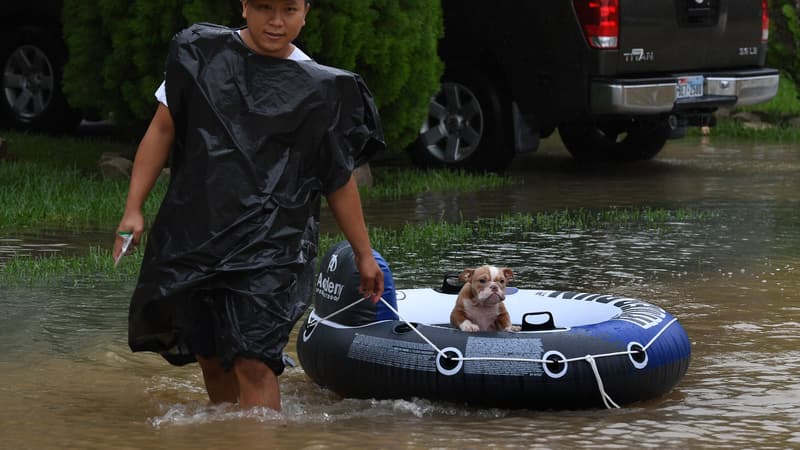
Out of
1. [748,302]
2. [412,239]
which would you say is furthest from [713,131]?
[748,302]

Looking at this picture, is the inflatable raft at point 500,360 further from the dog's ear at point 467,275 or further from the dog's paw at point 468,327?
the dog's ear at point 467,275

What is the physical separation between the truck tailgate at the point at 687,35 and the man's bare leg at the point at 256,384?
8.35 metres

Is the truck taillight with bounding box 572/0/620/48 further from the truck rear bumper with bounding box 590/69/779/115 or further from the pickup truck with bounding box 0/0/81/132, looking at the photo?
the pickup truck with bounding box 0/0/81/132

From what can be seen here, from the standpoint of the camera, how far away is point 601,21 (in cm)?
1359

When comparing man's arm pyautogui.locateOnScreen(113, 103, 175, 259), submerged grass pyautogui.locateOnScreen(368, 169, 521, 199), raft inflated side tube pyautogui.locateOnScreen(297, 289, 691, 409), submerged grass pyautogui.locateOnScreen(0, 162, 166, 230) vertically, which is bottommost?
submerged grass pyautogui.locateOnScreen(368, 169, 521, 199)

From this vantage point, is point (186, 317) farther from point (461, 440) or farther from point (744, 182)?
point (744, 182)

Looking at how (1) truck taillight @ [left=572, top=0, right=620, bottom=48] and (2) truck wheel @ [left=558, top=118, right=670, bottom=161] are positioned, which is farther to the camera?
(2) truck wheel @ [left=558, top=118, right=670, bottom=161]

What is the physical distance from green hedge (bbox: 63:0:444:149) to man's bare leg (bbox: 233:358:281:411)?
7.38 meters

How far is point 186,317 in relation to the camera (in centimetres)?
575

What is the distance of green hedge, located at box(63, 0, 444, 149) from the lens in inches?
515

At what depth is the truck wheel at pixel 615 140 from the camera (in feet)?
52.5

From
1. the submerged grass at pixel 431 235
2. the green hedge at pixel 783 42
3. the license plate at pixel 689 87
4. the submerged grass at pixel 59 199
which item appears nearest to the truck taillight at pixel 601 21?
the license plate at pixel 689 87

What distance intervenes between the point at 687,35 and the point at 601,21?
933mm

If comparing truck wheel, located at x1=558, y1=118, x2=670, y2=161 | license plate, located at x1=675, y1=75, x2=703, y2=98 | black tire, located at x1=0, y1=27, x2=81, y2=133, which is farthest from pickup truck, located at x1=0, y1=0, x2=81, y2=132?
license plate, located at x1=675, y1=75, x2=703, y2=98
